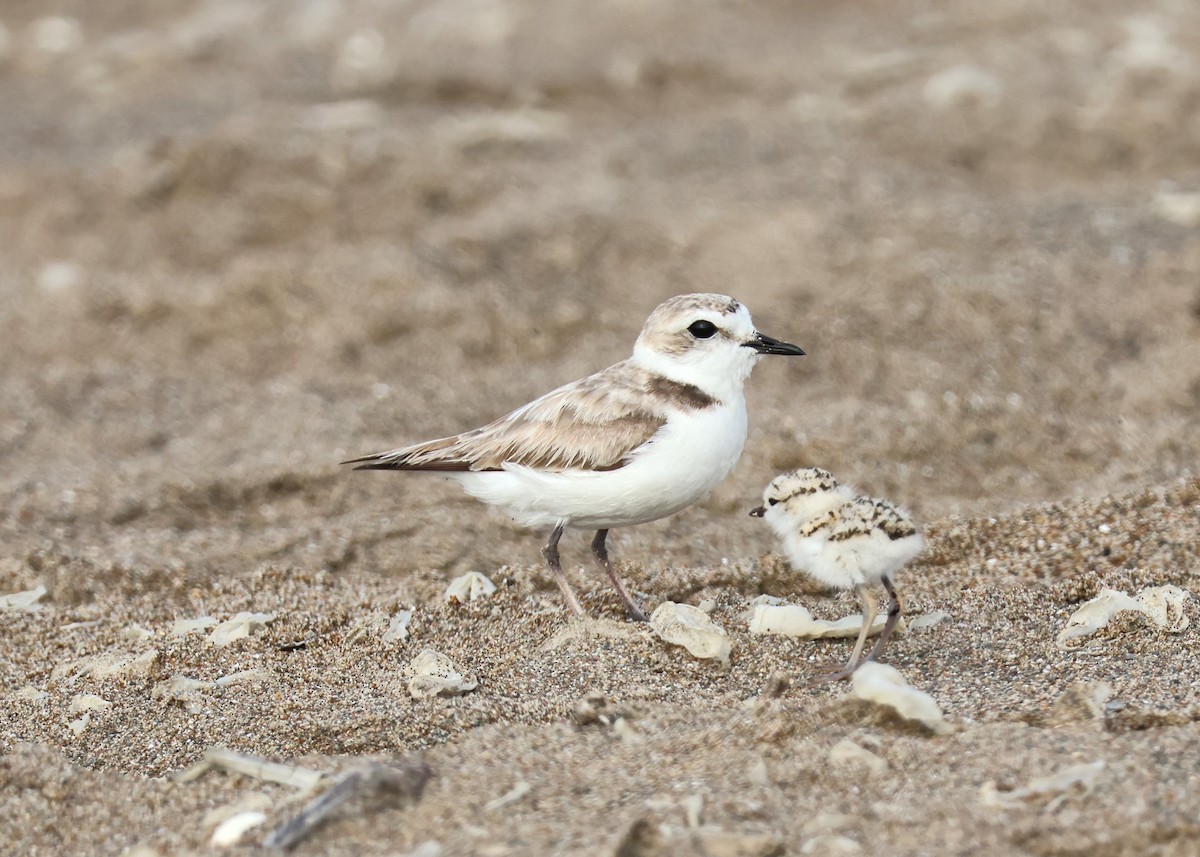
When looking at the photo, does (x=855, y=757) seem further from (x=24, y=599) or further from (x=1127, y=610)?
(x=24, y=599)

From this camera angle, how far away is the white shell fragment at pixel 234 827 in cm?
303

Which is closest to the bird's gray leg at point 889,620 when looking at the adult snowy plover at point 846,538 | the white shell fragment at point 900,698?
the adult snowy plover at point 846,538

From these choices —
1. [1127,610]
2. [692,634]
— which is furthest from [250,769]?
[1127,610]

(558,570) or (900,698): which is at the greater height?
(900,698)

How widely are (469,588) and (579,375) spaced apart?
249cm

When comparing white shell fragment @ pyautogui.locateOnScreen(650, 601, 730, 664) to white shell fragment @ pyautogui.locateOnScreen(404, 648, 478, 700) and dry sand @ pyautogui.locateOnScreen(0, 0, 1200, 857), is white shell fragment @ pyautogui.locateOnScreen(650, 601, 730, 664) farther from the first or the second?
white shell fragment @ pyautogui.locateOnScreen(404, 648, 478, 700)

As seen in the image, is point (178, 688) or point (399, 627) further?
point (399, 627)

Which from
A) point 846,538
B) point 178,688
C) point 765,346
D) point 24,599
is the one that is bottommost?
point 24,599

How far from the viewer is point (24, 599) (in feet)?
16.0

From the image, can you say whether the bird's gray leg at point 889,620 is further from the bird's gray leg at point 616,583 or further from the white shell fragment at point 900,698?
the bird's gray leg at point 616,583

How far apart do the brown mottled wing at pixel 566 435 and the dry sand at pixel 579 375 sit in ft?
1.50

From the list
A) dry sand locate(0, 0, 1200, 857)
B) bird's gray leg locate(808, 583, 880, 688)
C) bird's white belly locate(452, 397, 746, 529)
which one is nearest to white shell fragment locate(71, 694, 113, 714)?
→ dry sand locate(0, 0, 1200, 857)

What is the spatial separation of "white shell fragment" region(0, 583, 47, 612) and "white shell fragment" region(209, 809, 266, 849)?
2064 mm

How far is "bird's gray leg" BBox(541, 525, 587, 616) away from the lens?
169 inches
